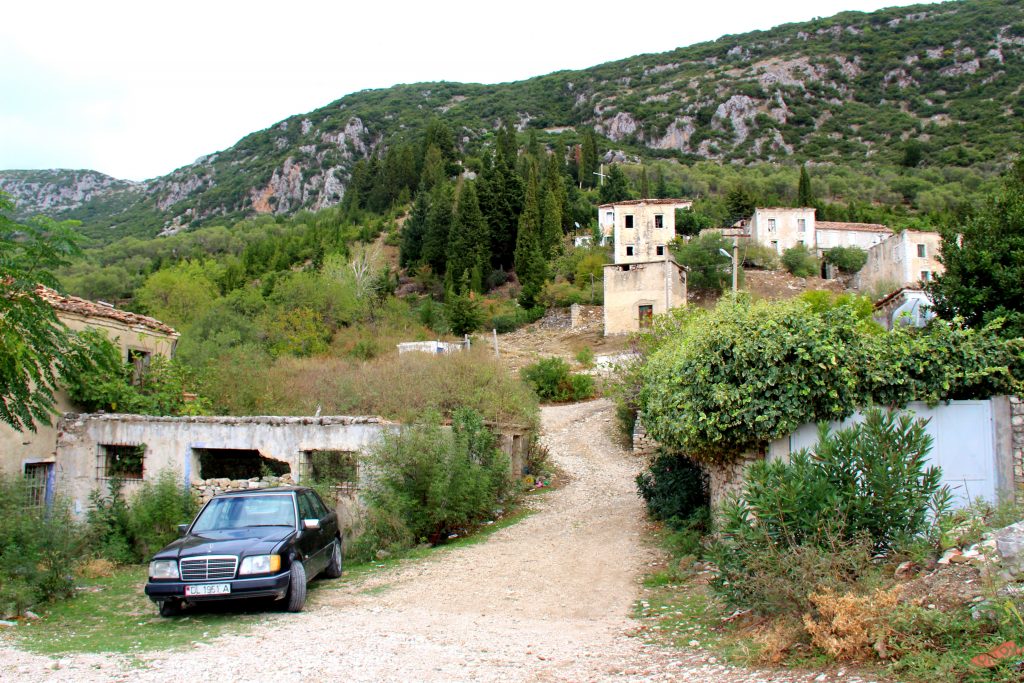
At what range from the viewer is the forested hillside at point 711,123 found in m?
96.2

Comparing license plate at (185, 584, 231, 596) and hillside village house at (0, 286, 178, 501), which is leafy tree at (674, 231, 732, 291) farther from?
license plate at (185, 584, 231, 596)

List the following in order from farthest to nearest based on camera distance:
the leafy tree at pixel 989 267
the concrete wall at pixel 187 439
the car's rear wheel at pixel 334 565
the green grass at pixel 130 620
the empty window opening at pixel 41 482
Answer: the empty window opening at pixel 41 482
the concrete wall at pixel 187 439
the leafy tree at pixel 989 267
the car's rear wheel at pixel 334 565
the green grass at pixel 130 620

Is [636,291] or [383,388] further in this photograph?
[636,291]

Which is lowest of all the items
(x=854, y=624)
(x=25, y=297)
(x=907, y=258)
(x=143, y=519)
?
(x=143, y=519)

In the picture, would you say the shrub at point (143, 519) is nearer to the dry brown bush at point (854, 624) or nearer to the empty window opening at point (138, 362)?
the empty window opening at point (138, 362)

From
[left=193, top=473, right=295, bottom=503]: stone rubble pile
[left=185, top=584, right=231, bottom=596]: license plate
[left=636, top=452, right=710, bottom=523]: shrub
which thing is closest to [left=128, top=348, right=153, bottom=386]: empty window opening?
[left=193, top=473, right=295, bottom=503]: stone rubble pile

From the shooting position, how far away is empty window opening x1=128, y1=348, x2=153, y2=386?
59.2 ft

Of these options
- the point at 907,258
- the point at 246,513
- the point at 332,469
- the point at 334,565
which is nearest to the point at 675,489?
the point at 334,565

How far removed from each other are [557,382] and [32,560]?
74.8 feet

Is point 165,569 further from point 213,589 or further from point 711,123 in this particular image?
point 711,123

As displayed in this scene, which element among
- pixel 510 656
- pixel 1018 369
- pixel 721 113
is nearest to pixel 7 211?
pixel 510 656

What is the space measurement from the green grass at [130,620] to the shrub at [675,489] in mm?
4707

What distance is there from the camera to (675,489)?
42.7ft

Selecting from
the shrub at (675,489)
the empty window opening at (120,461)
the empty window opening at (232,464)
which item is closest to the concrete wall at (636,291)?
the empty window opening at (232,464)
